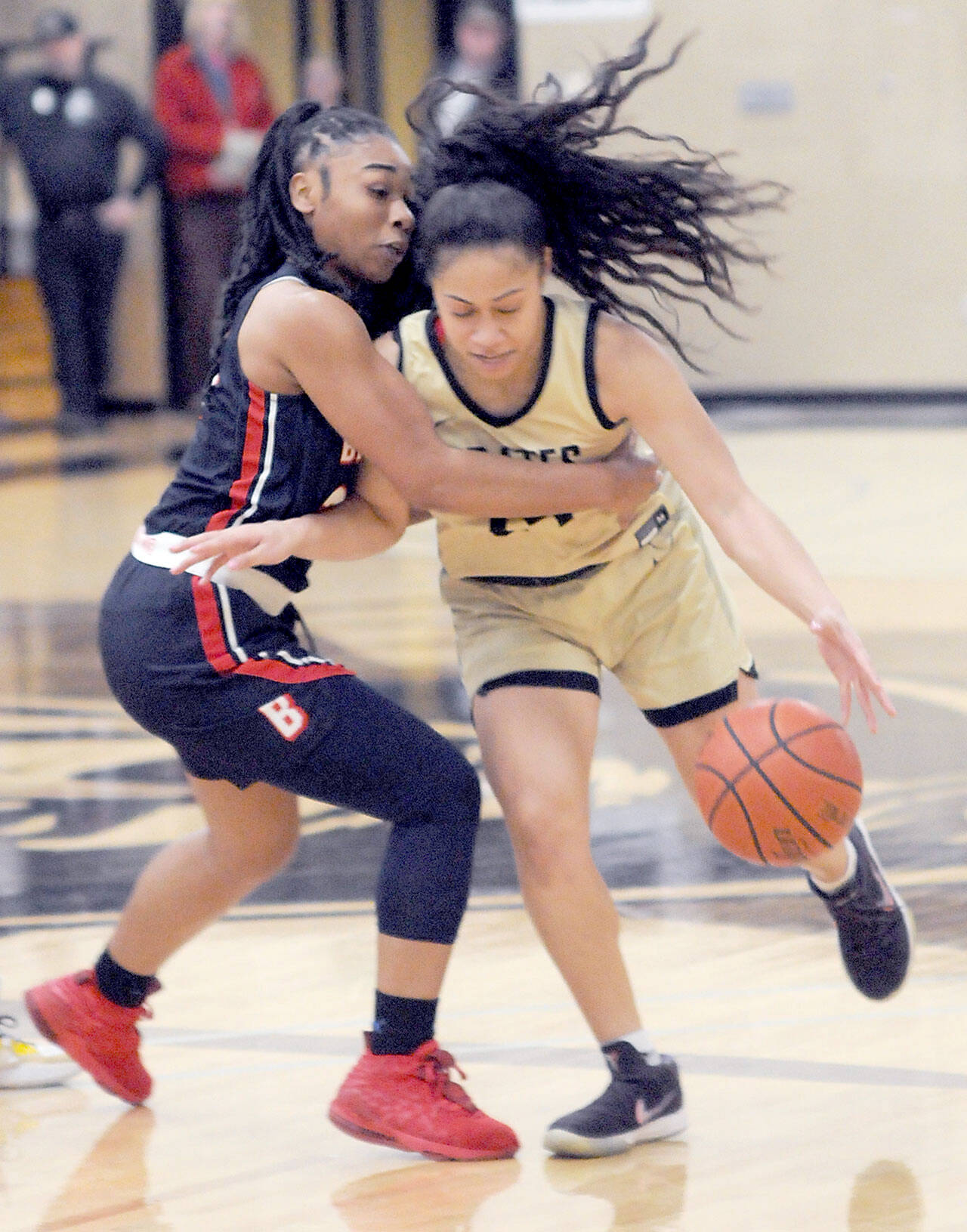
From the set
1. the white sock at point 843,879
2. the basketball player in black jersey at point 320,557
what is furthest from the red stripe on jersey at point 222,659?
the white sock at point 843,879

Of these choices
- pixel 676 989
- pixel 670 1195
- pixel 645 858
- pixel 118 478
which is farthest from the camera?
pixel 118 478

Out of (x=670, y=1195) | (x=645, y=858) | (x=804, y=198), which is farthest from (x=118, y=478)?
(x=670, y=1195)

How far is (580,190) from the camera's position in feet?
11.0

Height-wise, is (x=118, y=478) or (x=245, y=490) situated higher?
(x=245, y=490)

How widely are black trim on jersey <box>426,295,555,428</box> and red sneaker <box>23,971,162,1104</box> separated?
111 cm

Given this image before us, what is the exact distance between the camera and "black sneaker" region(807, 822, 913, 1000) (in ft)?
11.9

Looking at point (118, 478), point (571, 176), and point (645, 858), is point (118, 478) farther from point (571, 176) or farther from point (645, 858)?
point (571, 176)

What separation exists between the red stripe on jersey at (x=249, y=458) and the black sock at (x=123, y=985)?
31.4 inches

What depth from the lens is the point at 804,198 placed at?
1355 cm

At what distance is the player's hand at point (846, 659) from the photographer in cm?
307

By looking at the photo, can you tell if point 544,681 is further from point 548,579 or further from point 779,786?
point 779,786

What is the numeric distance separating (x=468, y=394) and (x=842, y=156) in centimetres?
1073

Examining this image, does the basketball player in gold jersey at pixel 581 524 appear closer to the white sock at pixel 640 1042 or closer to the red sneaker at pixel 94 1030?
the white sock at pixel 640 1042

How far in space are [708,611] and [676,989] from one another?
77 cm
